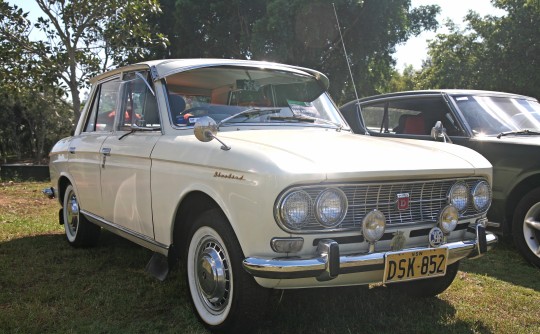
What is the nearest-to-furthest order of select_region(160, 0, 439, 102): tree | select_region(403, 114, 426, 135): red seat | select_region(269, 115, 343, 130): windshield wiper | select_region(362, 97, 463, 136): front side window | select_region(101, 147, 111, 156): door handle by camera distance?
select_region(269, 115, 343, 130): windshield wiper → select_region(101, 147, 111, 156): door handle → select_region(362, 97, 463, 136): front side window → select_region(403, 114, 426, 135): red seat → select_region(160, 0, 439, 102): tree

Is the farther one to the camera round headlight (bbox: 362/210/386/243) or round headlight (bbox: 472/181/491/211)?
round headlight (bbox: 472/181/491/211)

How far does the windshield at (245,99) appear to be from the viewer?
3625 millimetres

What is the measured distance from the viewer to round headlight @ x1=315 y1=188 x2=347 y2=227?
2543mm

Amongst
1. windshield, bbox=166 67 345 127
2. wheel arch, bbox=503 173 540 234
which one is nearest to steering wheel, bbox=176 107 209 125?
windshield, bbox=166 67 345 127

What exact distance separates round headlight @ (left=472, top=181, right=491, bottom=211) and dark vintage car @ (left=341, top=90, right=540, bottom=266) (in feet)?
3.59

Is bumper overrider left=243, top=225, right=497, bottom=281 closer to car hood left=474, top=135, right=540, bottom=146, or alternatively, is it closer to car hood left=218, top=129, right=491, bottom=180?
car hood left=218, top=129, right=491, bottom=180

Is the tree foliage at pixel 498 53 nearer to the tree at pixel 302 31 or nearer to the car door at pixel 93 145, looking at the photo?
the tree at pixel 302 31

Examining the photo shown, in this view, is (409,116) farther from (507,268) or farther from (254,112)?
(254,112)

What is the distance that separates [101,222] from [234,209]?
7.40 feet

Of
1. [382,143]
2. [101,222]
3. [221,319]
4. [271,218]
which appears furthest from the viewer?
[101,222]

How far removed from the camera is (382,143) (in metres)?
3.39

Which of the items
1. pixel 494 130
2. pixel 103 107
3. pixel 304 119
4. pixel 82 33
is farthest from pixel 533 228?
pixel 82 33

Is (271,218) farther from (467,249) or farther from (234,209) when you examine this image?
(467,249)

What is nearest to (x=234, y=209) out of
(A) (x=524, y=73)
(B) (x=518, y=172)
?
(B) (x=518, y=172)
